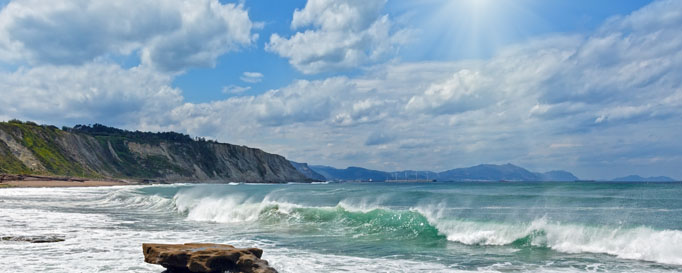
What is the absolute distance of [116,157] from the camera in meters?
157

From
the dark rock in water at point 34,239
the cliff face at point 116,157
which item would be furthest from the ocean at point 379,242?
the cliff face at point 116,157

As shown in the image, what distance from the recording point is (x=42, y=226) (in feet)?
75.2

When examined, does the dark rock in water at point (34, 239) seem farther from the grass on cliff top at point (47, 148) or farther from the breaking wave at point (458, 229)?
the grass on cliff top at point (47, 148)

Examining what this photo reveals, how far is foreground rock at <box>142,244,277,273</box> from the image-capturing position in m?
10.9

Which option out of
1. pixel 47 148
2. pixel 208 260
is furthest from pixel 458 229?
pixel 47 148

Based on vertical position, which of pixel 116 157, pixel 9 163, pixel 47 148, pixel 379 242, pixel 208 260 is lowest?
pixel 379 242

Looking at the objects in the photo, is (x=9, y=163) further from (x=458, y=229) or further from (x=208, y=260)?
(x=208, y=260)

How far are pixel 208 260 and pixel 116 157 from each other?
526 feet

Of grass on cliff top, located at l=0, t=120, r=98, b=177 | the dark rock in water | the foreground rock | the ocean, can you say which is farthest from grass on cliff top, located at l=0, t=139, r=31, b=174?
the foreground rock

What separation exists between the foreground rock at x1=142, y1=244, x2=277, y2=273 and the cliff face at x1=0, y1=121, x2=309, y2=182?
100 metres

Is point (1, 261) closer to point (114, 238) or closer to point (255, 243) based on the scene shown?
point (114, 238)

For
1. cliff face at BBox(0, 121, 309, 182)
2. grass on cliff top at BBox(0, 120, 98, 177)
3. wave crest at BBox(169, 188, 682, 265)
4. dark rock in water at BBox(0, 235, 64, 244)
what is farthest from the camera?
grass on cliff top at BBox(0, 120, 98, 177)

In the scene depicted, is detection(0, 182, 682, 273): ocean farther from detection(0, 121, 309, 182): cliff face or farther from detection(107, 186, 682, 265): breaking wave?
detection(0, 121, 309, 182): cliff face

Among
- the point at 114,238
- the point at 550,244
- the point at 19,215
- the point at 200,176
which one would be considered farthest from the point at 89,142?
the point at 550,244
